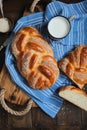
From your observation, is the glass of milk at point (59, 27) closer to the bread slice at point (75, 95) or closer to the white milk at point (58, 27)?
the white milk at point (58, 27)

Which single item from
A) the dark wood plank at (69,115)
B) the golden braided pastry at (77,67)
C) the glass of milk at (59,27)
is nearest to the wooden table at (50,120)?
the dark wood plank at (69,115)

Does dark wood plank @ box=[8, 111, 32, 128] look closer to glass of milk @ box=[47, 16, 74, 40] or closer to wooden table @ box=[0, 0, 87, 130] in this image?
wooden table @ box=[0, 0, 87, 130]

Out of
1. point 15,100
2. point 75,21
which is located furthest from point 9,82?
point 75,21

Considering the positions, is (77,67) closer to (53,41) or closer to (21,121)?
(53,41)

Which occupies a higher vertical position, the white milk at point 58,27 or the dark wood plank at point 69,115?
the white milk at point 58,27

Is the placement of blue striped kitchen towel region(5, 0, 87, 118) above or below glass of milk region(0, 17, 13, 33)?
below

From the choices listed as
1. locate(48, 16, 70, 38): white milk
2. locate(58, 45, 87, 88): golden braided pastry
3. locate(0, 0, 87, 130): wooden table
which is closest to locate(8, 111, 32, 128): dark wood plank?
locate(0, 0, 87, 130): wooden table

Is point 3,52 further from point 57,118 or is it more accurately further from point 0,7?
point 57,118
